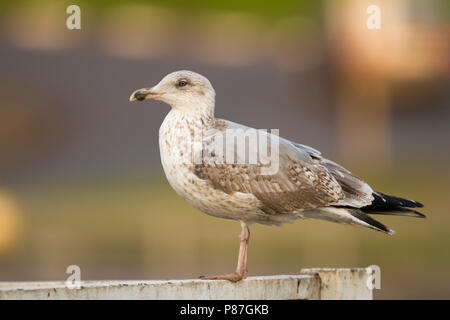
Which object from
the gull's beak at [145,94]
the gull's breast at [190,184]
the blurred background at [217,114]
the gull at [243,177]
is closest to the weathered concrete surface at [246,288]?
the gull at [243,177]

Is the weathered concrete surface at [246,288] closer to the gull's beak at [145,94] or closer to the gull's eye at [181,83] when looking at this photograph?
the gull's beak at [145,94]

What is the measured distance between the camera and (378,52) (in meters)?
23.4

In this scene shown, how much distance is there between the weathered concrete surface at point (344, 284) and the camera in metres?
3.33

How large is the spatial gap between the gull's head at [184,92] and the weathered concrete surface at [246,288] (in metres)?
0.93

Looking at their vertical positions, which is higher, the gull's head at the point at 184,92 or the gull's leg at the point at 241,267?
the gull's head at the point at 184,92

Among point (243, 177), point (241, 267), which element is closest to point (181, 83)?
point (243, 177)

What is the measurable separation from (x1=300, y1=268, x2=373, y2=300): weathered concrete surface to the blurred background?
515 centimetres

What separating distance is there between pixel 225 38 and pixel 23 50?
618cm

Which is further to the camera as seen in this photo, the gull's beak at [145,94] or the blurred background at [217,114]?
the blurred background at [217,114]

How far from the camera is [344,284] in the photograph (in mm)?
3336

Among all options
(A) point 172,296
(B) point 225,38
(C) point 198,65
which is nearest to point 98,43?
(C) point 198,65

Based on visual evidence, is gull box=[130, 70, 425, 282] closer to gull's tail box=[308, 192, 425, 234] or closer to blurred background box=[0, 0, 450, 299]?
gull's tail box=[308, 192, 425, 234]

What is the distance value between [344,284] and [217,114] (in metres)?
12.5

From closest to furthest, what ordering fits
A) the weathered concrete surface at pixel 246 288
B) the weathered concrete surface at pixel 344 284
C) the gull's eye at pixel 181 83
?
the weathered concrete surface at pixel 246 288
the weathered concrete surface at pixel 344 284
the gull's eye at pixel 181 83
